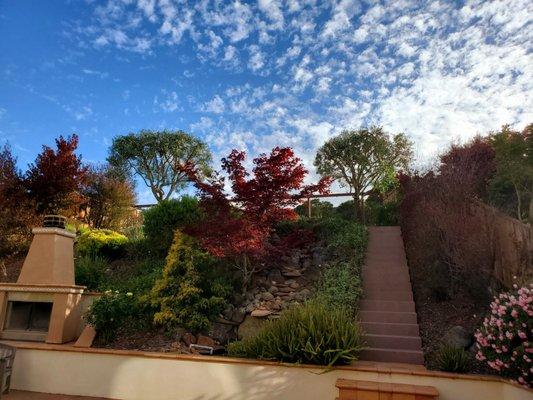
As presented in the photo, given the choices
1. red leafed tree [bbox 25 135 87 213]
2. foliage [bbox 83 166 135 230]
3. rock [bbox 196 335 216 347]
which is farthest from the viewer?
foliage [bbox 83 166 135 230]

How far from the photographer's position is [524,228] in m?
5.56

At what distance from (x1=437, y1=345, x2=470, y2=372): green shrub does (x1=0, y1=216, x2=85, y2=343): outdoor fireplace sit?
19.5ft

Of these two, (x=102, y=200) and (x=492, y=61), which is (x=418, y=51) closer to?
(x=492, y=61)

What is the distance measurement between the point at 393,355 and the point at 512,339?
194cm

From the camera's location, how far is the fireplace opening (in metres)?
6.72

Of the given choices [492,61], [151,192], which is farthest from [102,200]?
[492,61]

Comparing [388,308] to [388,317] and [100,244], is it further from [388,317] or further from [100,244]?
[100,244]

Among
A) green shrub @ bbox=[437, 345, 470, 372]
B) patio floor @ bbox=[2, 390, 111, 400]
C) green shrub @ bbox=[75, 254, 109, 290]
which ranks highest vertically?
green shrub @ bbox=[75, 254, 109, 290]

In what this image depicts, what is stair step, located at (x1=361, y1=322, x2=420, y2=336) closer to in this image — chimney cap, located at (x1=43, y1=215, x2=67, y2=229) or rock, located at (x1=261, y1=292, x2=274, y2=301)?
rock, located at (x1=261, y1=292, x2=274, y2=301)

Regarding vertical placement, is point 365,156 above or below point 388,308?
above

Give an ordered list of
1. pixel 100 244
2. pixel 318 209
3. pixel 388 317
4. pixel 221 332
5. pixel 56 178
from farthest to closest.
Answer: pixel 318 209 < pixel 100 244 < pixel 56 178 < pixel 221 332 < pixel 388 317

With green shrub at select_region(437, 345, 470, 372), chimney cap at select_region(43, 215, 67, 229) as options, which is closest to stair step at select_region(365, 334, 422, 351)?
green shrub at select_region(437, 345, 470, 372)

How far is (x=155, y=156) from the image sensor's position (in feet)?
65.7

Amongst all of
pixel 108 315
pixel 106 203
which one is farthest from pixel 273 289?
pixel 106 203
